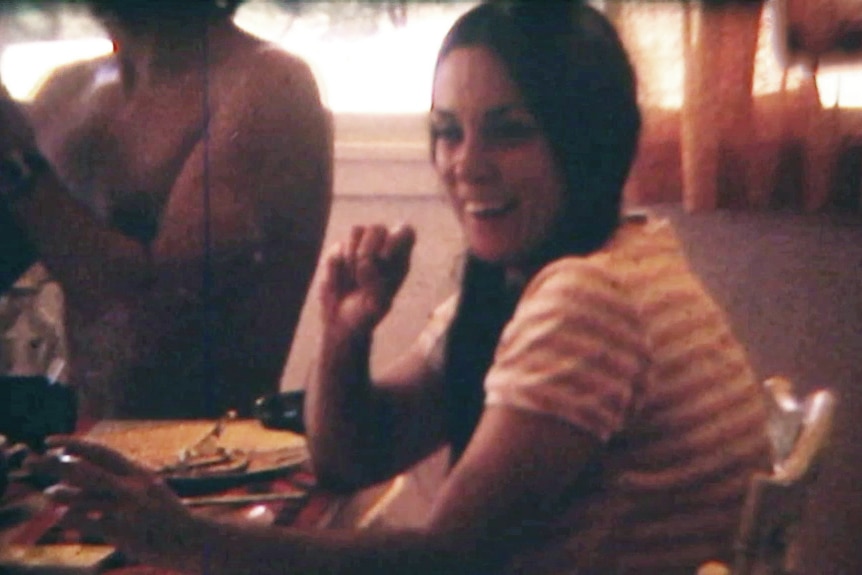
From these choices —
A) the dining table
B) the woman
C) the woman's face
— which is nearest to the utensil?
the dining table

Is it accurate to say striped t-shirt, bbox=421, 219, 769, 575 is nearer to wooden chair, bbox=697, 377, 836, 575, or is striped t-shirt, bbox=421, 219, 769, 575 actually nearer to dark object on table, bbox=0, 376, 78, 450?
wooden chair, bbox=697, 377, 836, 575

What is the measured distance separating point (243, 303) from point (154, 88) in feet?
0.47

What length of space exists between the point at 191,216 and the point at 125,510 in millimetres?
206

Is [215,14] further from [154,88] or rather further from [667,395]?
[667,395]

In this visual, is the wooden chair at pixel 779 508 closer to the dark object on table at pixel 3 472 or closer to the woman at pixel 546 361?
the woman at pixel 546 361

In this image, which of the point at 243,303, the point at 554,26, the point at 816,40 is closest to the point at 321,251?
the point at 243,303

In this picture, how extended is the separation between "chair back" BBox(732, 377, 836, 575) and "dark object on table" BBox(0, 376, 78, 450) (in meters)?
0.41

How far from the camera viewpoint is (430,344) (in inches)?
28.7

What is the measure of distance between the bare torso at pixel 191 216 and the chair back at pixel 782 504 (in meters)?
0.28

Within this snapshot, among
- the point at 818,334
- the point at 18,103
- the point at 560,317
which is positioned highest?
the point at 18,103

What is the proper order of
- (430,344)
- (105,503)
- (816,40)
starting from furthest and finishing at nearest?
(816,40) → (430,344) → (105,503)

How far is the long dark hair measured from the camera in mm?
618

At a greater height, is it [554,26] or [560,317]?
[554,26]

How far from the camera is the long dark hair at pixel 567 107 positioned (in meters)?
0.62
